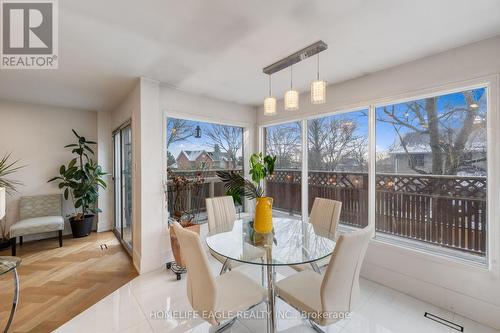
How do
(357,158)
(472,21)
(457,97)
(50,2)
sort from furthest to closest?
(357,158) < (457,97) < (472,21) < (50,2)

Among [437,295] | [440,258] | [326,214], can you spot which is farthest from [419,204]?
[326,214]

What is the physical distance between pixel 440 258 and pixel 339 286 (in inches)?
60.9

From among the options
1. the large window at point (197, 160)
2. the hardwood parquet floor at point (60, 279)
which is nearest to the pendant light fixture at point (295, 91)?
the large window at point (197, 160)

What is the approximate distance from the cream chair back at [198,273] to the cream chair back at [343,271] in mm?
708

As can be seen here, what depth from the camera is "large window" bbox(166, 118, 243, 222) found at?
3.22 metres

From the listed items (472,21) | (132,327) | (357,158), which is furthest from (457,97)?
(132,327)

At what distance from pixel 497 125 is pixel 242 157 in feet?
10.6

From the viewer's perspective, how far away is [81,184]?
3.96 metres

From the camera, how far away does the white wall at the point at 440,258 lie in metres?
1.89

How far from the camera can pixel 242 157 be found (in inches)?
164

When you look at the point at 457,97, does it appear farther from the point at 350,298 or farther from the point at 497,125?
the point at 350,298

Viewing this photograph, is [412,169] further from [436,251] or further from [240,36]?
[240,36]

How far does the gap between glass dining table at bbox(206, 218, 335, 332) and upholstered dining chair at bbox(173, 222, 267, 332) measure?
0.67ft

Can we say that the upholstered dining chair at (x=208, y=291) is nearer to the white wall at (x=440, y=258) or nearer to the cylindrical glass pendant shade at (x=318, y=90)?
the cylindrical glass pendant shade at (x=318, y=90)
